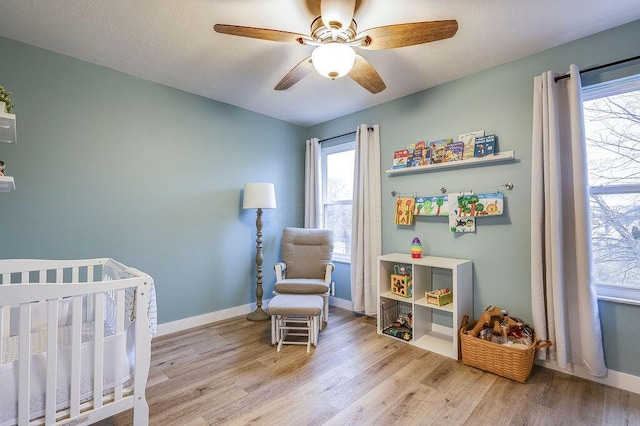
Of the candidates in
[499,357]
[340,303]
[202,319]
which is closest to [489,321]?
[499,357]

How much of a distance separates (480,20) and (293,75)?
126cm

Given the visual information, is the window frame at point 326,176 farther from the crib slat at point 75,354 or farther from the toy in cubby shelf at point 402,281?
the crib slat at point 75,354

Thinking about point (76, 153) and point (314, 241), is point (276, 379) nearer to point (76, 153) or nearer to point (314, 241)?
point (314, 241)

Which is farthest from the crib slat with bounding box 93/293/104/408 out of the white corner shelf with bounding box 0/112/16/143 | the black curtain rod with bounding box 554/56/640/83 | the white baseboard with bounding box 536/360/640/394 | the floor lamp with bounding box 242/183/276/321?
the black curtain rod with bounding box 554/56/640/83

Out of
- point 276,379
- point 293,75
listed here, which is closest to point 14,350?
point 276,379

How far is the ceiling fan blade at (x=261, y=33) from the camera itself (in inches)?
60.5

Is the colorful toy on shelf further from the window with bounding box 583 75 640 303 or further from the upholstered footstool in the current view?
the window with bounding box 583 75 640 303

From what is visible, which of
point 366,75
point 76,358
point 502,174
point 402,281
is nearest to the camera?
point 76,358

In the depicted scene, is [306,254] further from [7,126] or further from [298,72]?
[7,126]

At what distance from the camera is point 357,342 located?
2.61m

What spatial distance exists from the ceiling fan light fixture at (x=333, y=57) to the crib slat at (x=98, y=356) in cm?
161

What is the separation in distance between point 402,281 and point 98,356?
7.49 feet

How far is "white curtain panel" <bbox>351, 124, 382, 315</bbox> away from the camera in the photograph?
3.18m

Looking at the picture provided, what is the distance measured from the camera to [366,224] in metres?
3.22
